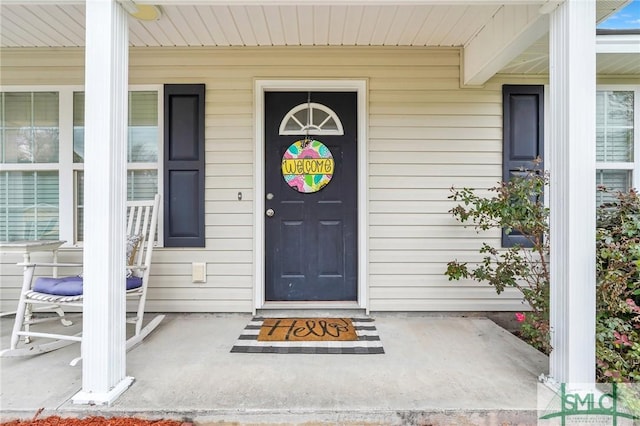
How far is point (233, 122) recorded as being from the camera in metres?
3.02

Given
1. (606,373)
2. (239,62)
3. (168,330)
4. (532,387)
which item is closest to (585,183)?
(606,373)

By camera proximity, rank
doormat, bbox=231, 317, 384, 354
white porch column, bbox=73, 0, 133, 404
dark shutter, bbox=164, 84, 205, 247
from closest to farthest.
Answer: white porch column, bbox=73, 0, 133, 404 < doormat, bbox=231, 317, 384, 354 < dark shutter, bbox=164, 84, 205, 247

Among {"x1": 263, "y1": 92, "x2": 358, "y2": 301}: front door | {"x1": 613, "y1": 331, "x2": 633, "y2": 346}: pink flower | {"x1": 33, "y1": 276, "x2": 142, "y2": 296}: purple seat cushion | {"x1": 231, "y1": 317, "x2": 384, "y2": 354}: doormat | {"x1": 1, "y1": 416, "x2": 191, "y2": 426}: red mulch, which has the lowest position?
{"x1": 1, "y1": 416, "x2": 191, "y2": 426}: red mulch

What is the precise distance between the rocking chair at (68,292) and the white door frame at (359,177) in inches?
31.6

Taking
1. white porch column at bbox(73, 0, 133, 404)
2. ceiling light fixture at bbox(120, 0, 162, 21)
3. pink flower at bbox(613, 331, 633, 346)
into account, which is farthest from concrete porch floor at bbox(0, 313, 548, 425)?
ceiling light fixture at bbox(120, 0, 162, 21)

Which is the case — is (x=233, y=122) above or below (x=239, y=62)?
below

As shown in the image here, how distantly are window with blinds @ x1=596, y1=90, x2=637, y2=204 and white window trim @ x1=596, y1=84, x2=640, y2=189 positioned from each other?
0.01 m

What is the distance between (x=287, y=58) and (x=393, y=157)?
1246 millimetres

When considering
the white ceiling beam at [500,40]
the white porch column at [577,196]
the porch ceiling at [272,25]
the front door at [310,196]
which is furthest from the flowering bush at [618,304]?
the front door at [310,196]

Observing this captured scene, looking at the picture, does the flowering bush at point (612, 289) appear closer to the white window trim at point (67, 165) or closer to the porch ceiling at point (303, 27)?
the porch ceiling at point (303, 27)

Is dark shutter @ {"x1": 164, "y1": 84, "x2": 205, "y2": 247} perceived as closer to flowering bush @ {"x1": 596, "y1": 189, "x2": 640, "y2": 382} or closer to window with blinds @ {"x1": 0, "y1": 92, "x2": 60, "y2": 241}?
window with blinds @ {"x1": 0, "y1": 92, "x2": 60, "y2": 241}

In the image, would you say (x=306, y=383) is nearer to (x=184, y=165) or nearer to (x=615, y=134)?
(x=184, y=165)

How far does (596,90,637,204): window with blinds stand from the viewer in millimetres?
3146

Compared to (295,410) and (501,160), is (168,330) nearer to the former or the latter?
(295,410)
